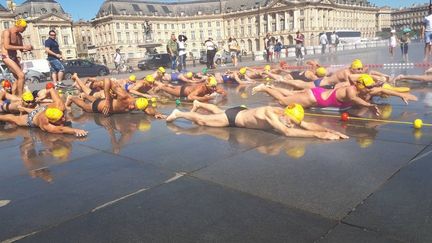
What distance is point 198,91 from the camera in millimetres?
9875

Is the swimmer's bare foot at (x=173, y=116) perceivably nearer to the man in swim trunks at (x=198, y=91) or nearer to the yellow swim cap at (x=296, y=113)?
the man in swim trunks at (x=198, y=91)

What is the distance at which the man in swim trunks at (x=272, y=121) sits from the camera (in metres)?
5.46

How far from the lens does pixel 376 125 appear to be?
6.18 m

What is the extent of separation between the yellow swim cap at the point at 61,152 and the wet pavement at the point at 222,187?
0.02m

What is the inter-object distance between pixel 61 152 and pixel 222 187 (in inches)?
121

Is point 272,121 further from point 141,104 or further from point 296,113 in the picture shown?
point 141,104

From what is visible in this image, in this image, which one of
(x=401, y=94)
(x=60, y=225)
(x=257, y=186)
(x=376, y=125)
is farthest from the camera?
(x=401, y=94)

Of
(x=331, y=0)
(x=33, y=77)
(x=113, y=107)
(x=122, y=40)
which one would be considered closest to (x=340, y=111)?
(x=113, y=107)

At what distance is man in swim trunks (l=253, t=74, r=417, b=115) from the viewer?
6.68 meters

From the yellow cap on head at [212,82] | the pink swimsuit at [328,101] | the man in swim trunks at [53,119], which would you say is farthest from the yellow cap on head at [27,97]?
the pink swimsuit at [328,101]

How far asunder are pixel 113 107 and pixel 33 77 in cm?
2008

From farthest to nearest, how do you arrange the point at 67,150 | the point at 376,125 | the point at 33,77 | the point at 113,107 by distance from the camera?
the point at 33,77
the point at 113,107
the point at 376,125
the point at 67,150

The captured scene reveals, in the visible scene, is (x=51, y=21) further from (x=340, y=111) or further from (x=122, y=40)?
(x=340, y=111)

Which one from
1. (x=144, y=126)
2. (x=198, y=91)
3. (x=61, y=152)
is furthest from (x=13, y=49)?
(x=61, y=152)
